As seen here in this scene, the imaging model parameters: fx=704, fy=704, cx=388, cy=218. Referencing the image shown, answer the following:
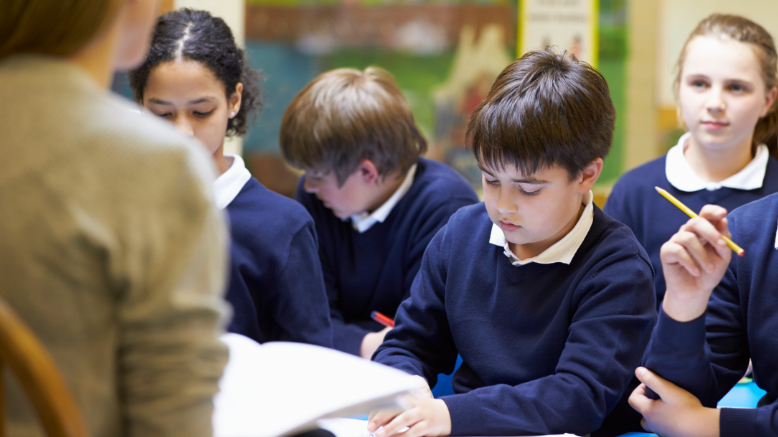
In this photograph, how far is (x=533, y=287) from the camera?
3.43ft

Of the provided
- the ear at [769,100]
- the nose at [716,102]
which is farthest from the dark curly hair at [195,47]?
the ear at [769,100]

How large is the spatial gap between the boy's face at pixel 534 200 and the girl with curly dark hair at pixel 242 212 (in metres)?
0.36

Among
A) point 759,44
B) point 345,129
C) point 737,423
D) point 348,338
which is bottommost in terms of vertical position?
point 348,338

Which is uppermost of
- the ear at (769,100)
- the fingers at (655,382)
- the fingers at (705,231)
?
the ear at (769,100)

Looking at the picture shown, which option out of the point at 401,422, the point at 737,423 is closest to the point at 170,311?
the point at 401,422

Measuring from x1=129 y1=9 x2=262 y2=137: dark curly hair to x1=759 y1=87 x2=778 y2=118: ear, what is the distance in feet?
4.16

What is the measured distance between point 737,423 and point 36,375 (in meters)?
0.86

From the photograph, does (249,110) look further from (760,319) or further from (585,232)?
(760,319)

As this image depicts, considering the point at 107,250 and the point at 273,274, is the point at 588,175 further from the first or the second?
the point at 107,250

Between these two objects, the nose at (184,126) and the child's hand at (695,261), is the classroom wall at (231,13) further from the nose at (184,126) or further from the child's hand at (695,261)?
the child's hand at (695,261)

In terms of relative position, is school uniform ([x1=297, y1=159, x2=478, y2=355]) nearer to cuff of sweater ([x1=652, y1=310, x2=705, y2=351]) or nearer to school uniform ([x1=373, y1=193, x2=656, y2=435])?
school uniform ([x1=373, y1=193, x2=656, y2=435])

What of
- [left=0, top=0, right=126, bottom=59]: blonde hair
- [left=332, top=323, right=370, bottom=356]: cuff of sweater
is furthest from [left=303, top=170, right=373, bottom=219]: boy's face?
[left=0, top=0, right=126, bottom=59]: blonde hair

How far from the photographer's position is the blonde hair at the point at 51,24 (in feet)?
1.74

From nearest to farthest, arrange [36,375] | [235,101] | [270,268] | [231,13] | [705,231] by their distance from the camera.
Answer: [36,375] < [705,231] < [270,268] < [235,101] < [231,13]
